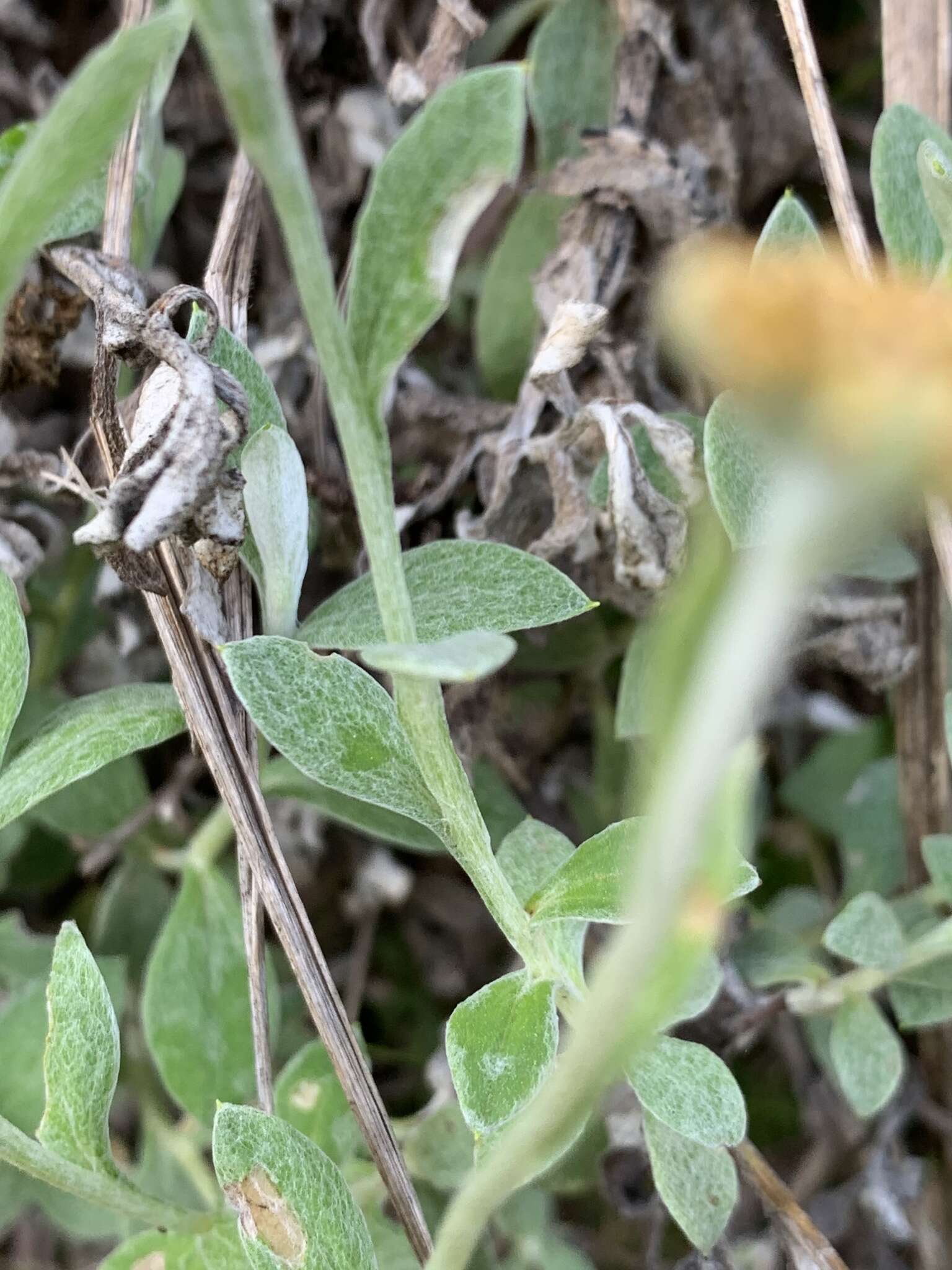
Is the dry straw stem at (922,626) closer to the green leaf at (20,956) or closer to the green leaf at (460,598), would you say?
the green leaf at (460,598)

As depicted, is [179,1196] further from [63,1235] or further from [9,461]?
[9,461]

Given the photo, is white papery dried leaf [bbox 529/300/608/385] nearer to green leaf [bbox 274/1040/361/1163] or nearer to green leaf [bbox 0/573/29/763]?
green leaf [bbox 0/573/29/763]

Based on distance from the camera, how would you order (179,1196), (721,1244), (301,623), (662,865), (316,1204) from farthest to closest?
(179,1196), (721,1244), (301,623), (316,1204), (662,865)

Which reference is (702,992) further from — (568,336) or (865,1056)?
(568,336)

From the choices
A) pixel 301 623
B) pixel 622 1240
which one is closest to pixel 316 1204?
pixel 301 623

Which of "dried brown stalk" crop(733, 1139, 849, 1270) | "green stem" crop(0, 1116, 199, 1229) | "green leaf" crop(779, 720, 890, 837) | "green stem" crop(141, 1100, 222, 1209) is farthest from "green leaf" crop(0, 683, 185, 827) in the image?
"green leaf" crop(779, 720, 890, 837)

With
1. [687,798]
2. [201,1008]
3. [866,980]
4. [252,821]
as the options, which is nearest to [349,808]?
[252,821]

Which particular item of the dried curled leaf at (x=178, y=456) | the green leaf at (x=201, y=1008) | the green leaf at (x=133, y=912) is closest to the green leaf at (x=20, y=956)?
the green leaf at (x=133, y=912)
